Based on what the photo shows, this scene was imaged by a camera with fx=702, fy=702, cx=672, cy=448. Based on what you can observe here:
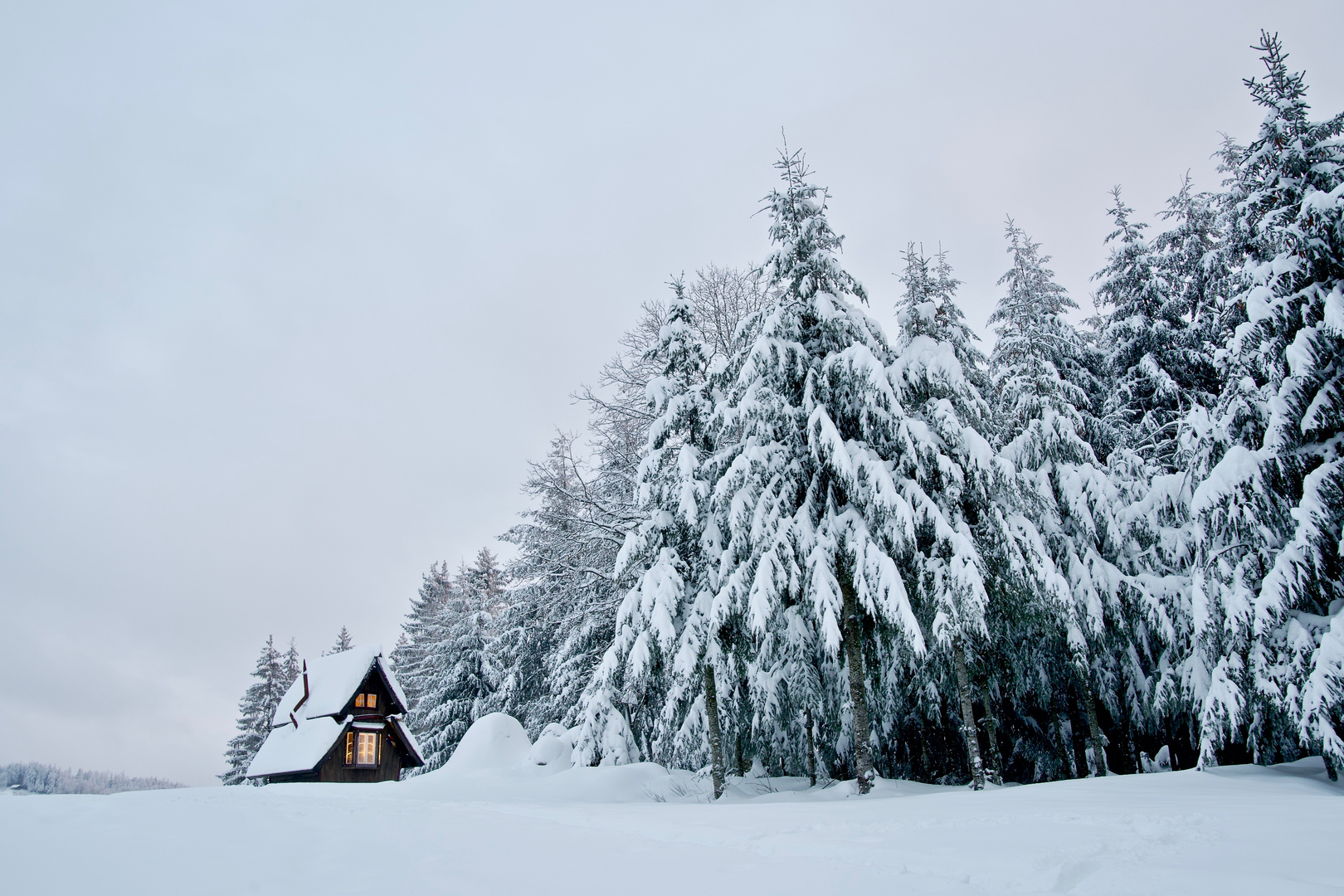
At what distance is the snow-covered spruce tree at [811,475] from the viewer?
Result: 44.1 ft

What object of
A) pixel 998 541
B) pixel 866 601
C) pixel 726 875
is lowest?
pixel 726 875

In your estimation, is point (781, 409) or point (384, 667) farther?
point (384, 667)

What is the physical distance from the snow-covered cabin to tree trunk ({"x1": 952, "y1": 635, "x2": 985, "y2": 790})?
26511mm

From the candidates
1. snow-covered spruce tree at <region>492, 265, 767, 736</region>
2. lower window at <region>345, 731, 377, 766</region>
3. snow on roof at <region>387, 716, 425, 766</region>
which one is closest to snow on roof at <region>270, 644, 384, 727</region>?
snow on roof at <region>387, 716, 425, 766</region>

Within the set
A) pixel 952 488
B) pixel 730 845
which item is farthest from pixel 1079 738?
pixel 730 845

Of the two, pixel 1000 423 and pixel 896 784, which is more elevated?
pixel 1000 423

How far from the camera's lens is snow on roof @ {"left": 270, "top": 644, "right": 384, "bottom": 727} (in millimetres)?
31891

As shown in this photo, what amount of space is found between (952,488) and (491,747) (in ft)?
48.3

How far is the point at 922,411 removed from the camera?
1559cm

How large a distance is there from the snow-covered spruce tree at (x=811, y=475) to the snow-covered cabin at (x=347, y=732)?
23.2 m

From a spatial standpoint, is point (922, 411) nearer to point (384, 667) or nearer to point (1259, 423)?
point (1259, 423)

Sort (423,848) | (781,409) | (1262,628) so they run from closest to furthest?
1. (423,848)
2. (1262,628)
3. (781,409)

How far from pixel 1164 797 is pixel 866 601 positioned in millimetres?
5090

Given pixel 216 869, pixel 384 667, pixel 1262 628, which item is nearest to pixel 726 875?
pixel 216 869
